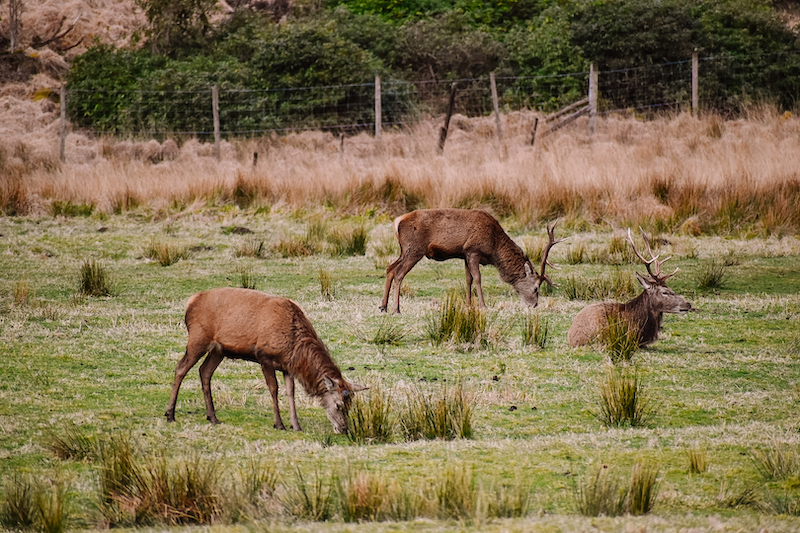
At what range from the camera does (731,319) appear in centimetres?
995

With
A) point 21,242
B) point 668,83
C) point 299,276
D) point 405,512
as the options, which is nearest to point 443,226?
point 299,276

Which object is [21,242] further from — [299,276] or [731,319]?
[731,319]

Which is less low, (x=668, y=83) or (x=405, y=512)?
(x=668, y=83)

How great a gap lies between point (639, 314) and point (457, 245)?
2734 mm

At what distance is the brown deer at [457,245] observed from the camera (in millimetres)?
10898

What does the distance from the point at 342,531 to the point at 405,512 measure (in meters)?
0.39

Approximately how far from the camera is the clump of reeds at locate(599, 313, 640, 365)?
8102 mm

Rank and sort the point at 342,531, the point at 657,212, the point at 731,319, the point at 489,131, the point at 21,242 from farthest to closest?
1. the point at 489,131
2. the point at 657,212
3. the point at 21,242
4. the point at 731,319
5. the point at 342,531

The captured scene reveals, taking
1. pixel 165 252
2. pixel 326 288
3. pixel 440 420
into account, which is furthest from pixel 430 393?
pixel 165 252

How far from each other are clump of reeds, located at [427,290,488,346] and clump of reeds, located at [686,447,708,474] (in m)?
3.33

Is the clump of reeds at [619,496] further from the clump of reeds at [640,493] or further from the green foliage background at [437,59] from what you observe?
the green foliage background at [437,59]

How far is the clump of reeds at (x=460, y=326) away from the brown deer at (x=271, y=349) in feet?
7.93

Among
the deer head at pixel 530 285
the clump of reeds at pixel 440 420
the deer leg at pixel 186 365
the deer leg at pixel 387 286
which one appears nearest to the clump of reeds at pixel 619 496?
the clump of reeds at pixel 440 420

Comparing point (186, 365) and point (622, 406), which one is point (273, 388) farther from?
point (622, 406)
